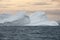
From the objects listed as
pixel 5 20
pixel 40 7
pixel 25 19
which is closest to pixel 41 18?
pixel 25 19

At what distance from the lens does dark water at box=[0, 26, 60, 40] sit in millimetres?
1133

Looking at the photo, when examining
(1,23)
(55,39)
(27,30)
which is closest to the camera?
(55,39)

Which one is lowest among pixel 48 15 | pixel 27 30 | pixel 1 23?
pixel 27 30

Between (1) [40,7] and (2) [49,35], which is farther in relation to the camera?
(1) [40,7]

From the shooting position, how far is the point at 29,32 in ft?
3.92

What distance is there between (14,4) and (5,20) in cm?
37

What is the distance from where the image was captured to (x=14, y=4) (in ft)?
5.61

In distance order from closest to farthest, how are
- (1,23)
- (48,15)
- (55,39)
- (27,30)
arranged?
(55,39) → (27,30) → (1,23) → (48,15)

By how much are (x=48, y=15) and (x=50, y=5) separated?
15 centimetres

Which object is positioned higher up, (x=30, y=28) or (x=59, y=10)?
(x=59, y=10)

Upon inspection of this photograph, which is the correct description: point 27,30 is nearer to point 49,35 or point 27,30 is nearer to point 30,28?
point 30,28

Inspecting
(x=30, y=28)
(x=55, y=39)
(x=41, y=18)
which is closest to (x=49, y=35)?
(x=55, y=39)

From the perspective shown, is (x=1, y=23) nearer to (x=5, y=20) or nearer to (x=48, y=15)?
(x=5, y=20)

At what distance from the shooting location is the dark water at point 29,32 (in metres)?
1.13
